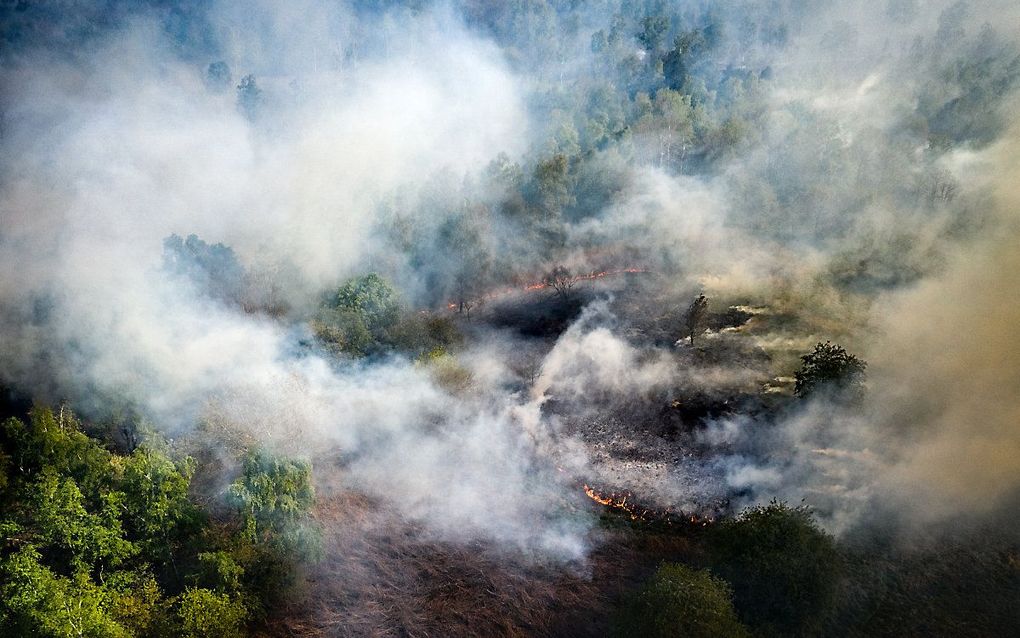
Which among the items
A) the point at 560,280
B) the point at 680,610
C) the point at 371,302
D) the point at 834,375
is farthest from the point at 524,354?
the point at 680,610

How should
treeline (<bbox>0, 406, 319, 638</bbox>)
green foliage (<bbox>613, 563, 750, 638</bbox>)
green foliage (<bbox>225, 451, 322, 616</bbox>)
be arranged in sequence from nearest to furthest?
green foliage (<bbox>613, 563, 750, 638</bbox>)
treeline (<bbox>0, 406, 319, 638</bbox>)
green foliage (<bbox>225, 451, 322, 616</bbox>)

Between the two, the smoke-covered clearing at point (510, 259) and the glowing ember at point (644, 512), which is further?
the smoke-covered clearing at point (510, 259)

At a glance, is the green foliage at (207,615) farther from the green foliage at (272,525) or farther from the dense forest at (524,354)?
the green foliage at (272,525)

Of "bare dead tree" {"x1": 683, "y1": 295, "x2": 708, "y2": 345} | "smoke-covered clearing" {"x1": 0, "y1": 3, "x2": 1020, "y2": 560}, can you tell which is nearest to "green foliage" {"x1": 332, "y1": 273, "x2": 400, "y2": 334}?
"smoke-covered clearing" {"x1": 0, "y1": 3, "x2": 1020, "y2": 560}

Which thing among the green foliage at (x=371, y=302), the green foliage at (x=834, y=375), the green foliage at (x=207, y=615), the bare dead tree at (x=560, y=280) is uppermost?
the bare dead tree at (x=560, y=280)

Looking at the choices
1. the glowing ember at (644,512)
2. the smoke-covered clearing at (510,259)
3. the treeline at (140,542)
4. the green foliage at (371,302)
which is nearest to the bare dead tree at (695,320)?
the smoke-covered clearing at (510,259)

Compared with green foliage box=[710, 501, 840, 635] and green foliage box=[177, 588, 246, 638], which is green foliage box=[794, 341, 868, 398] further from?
green foliage box=[177, 588, 246, 638]
